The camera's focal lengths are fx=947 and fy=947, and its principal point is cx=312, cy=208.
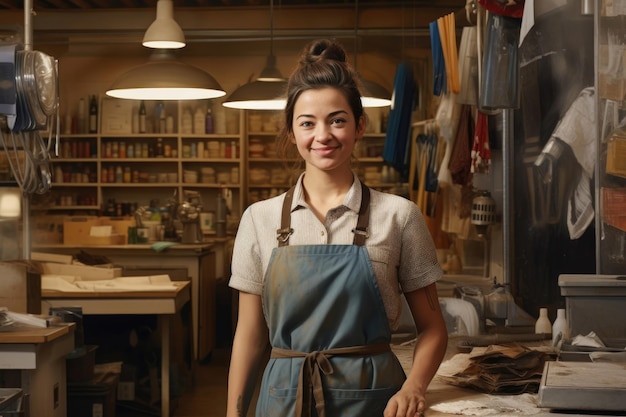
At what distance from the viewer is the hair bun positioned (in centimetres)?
216

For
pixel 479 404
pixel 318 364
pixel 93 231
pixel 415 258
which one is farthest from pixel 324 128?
pixel 93 231

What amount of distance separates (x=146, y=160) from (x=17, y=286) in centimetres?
621

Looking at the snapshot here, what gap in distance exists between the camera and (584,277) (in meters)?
2.62

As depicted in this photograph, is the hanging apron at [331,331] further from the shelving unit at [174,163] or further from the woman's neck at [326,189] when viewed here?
the shelving unit at [174,163]

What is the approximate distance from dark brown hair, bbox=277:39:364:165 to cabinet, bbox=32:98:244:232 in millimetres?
8511

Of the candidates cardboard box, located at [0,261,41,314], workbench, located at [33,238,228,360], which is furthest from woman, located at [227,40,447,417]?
workbench, located at [33,238,228,360]

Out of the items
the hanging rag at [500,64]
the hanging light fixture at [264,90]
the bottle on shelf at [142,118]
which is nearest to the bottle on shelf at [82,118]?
the bottle on shelf at [142,118]

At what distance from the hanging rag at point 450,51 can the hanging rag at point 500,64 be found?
162 cm

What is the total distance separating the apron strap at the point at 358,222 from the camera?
2029 millimetres

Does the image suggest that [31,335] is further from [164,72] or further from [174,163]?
[174,163]

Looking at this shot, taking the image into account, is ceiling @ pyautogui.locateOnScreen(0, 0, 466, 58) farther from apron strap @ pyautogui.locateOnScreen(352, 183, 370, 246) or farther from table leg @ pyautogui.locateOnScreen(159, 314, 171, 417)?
apron strap @ pyautogui.locateOnScreen(352, 183, 370, 246)

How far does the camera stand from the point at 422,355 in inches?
79.7

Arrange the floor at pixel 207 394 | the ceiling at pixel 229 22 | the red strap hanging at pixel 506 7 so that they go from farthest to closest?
the ceiling at pixel 229 22, the floor at pixel 207 394, the red strap hanging at pixel 506 7

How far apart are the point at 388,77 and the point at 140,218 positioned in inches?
150
